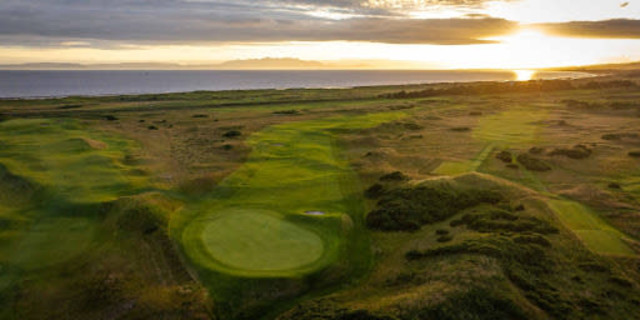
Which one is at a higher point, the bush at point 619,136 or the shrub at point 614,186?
the bush at point 619,136

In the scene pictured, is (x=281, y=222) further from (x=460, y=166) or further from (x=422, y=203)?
(x=460, y=166)

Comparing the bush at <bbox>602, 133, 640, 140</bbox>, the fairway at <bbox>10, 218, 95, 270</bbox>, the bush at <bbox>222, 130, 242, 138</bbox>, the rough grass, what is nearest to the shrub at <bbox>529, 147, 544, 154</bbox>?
the bush at <bbox>602, 133, 640, 140</bbox>

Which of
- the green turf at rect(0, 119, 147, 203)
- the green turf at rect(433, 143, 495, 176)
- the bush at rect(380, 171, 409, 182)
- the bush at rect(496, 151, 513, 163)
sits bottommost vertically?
the green turf at rect(433, 143, 495, 176)

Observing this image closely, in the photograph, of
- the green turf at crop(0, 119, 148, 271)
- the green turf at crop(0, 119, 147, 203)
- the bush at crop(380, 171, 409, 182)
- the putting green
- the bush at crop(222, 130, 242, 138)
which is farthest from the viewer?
the bush at crop(222, 130, 242, 138)

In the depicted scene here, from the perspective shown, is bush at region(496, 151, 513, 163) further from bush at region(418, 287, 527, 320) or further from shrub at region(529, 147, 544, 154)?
bush at region(418, 287, 527, 320)

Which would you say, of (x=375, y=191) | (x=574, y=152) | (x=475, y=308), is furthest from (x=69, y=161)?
(x=574, y=152)

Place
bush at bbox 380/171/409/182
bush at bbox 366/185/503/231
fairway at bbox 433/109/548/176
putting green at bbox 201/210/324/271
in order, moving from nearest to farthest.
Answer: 1. putting green at bbox 201/210/324/271
2. bush at bbox 366/185/503/231
3. bush at bbox 380/171/409/182
4. fairway at bbox 433/109/548/176

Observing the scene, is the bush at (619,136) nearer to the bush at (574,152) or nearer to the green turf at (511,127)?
the green turf at (511,127)

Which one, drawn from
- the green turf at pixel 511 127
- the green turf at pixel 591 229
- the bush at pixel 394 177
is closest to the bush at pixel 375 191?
the bush at pixel 394 177
